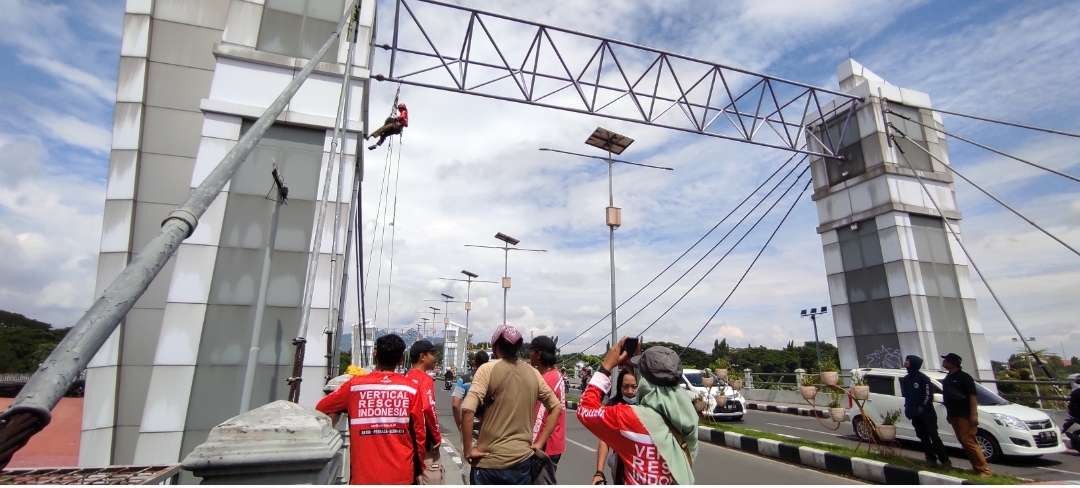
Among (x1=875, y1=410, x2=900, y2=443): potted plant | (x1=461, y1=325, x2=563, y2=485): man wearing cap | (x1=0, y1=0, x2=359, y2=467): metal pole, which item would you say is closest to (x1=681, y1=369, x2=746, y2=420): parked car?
(x1=875, y1=410, x2=900, y2=443): potted plant

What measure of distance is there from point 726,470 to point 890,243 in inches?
283

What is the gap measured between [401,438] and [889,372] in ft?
29.2

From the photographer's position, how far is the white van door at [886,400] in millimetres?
8086

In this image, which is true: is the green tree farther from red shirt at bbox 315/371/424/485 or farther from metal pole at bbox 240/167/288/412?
red shirt at bbox 315/371/424/485

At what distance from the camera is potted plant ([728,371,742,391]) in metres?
13.0

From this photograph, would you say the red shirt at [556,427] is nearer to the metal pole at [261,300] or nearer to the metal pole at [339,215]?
the metal pole at [261,300]

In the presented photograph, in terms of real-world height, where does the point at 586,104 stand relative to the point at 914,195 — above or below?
above

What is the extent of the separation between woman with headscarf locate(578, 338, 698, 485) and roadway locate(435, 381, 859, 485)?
14.3ft

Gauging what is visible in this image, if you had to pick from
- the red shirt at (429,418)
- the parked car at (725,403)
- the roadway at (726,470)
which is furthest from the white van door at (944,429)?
the red shirt at (429,418)

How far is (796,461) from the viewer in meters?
7.46

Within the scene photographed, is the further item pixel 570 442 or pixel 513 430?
pixel 570 442

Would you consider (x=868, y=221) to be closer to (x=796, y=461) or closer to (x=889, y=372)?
(x=889, y=372)

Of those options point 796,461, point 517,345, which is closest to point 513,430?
point 517,345

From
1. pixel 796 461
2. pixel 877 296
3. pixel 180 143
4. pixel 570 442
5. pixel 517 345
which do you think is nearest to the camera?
pixel 517 345
